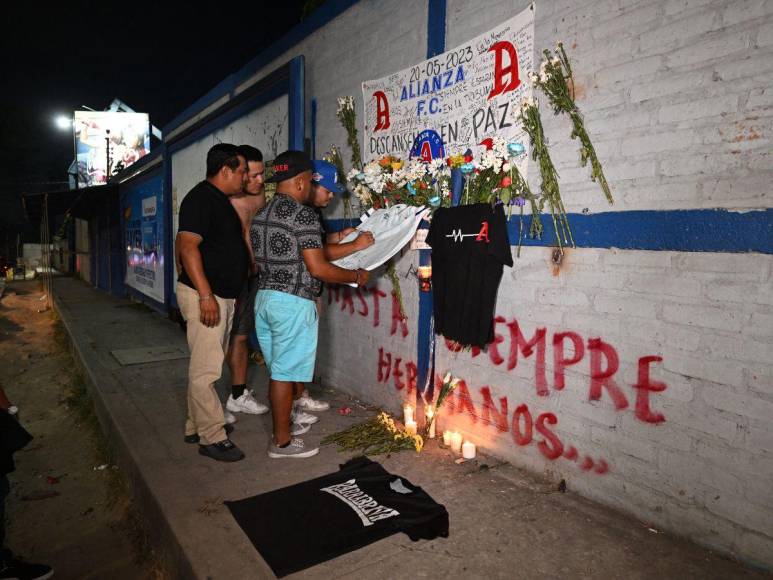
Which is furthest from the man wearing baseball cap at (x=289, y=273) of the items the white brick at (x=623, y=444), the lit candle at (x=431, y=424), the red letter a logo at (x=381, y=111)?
the white brick at (x=623, y=444)

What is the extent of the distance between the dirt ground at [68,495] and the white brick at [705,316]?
10.5 ft

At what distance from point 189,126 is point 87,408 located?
5721 millimetres

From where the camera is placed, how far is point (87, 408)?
5.55 m

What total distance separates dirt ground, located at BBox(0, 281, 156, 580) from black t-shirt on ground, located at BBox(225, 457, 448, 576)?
2.58 ft

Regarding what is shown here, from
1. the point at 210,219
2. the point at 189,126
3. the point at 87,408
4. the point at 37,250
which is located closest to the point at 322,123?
the point at 210,219

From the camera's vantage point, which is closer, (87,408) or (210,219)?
(210,219)

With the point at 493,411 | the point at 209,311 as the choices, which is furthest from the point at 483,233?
the point at 209,311

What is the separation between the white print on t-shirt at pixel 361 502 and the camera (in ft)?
9.05

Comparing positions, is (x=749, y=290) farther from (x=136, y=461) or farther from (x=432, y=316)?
(x=136, y=461)

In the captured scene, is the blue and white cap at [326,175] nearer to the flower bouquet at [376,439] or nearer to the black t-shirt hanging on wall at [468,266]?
the black t-shirt hanging on wall at [468,266]

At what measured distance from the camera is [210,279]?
349cm

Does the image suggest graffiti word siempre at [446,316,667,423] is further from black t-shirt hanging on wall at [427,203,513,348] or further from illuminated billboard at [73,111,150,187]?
illuminated billboard at [73,111,150,187]

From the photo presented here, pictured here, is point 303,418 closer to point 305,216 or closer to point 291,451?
point 291,451

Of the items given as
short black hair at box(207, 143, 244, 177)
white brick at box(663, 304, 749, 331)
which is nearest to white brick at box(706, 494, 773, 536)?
white brick at box(663, 304, 749, 331)
